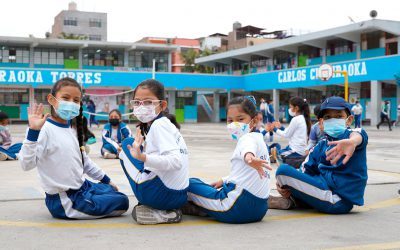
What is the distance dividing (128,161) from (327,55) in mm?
37121

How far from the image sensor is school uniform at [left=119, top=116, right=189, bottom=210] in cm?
449

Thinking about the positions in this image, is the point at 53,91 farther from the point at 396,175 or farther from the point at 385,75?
the point at 385,75

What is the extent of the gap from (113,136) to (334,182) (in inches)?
303

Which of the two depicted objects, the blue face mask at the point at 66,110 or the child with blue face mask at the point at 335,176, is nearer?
the blue face mask at the point at 66,110

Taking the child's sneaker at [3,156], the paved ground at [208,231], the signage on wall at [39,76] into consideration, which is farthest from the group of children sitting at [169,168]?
the signage on wall at [39,76]

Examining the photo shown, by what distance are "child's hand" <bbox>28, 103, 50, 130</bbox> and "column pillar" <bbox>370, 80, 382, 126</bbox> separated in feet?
98.9

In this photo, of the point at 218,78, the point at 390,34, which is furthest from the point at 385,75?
the point at 218,78

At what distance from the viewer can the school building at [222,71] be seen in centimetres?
3378

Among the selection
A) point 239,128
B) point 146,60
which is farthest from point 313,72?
point 239,128

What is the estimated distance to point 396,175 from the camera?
8.63m

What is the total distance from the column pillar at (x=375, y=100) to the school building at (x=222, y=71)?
0.06m

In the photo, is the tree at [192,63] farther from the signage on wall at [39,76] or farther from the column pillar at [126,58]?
the signage on wall at [39,76]

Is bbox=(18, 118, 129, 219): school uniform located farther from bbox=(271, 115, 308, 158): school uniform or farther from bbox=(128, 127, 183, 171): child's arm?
bbox=(271, 115, 308, 158): school uniform

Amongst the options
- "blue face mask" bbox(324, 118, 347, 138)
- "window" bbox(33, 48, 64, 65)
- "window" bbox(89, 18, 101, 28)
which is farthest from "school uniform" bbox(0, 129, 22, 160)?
"window" bbox(89, 18, 101, 28)
